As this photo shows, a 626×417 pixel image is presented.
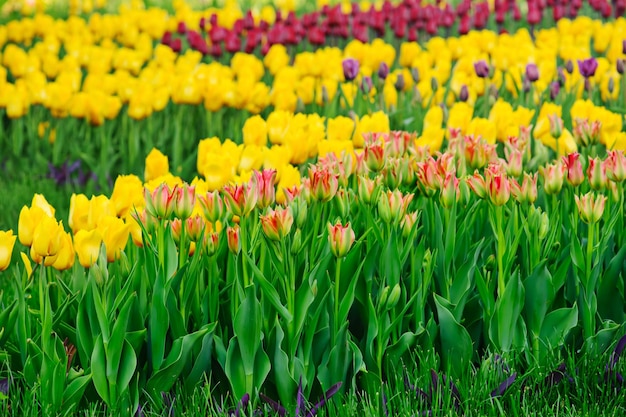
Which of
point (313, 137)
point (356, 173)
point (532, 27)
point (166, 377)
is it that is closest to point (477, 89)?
point (313, 137)

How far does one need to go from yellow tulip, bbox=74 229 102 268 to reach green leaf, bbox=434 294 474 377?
39.7 inches

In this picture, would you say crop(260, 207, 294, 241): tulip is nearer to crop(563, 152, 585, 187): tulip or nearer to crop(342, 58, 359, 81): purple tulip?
crop(563, 152, 585, 187): tulip

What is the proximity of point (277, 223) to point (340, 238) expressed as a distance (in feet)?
0.58

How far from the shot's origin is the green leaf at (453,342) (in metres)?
2.75

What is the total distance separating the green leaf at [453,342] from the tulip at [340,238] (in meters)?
0.38

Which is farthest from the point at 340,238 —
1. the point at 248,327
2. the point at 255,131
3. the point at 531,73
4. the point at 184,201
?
the point at 531,73

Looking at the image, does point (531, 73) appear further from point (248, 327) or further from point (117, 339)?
point (117, 339)

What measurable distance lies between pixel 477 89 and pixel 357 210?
2376 millimetres

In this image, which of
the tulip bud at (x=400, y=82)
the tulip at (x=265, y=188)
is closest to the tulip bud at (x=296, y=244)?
the tulip at (x=265, y=188)

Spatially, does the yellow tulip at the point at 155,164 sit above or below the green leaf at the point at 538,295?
above

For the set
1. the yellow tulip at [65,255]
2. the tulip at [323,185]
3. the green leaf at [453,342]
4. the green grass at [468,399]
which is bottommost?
the green grass at [468,399]

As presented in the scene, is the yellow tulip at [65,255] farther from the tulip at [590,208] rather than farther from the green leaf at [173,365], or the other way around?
the tulip at [590,208]

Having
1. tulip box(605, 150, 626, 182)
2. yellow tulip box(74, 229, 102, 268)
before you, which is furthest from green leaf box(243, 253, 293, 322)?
tulip box(605, 150, 626, 182)

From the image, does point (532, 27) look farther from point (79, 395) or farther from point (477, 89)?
point (79, 395)
